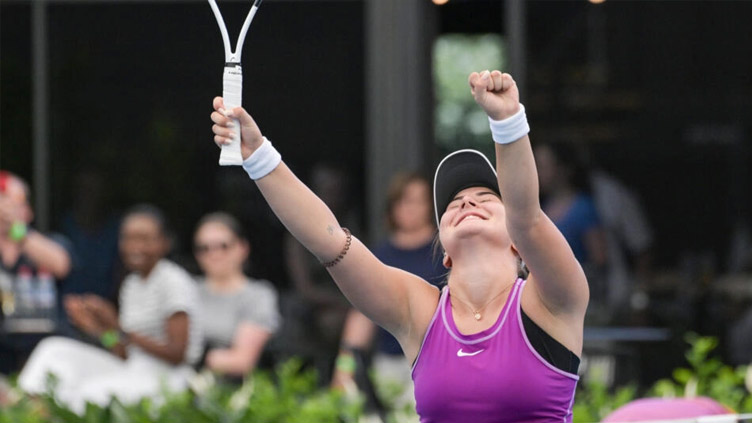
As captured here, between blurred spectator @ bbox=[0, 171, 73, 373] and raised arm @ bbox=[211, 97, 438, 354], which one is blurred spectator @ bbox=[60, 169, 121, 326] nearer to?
blurred spectator @ bbox=[0, 171, 73, 373]

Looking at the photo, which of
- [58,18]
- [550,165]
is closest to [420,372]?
[550,165]

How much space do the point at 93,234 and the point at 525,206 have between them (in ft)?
21.4

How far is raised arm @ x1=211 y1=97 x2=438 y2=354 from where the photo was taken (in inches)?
127

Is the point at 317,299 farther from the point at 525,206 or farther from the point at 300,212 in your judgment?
the point at 525,206

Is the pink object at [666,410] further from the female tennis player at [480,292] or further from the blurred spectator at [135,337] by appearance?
the blurred spectator at [135,337]

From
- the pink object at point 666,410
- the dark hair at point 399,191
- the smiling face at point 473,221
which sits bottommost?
the pink object at point 666,410

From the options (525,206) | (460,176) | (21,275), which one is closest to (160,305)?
(21,275)

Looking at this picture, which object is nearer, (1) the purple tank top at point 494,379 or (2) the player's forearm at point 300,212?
(1) the purple tank top at point 494,379

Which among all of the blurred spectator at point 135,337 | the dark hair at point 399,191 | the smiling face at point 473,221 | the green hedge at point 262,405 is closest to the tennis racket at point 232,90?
A: the smiling face at point 473,221

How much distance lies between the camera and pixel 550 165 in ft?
28.3

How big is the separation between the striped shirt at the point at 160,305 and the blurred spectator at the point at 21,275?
1.62ft

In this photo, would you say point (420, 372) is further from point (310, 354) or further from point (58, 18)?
point (58, 18)

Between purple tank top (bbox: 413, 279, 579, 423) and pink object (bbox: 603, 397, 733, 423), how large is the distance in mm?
1306

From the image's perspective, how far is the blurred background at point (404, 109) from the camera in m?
8.54
